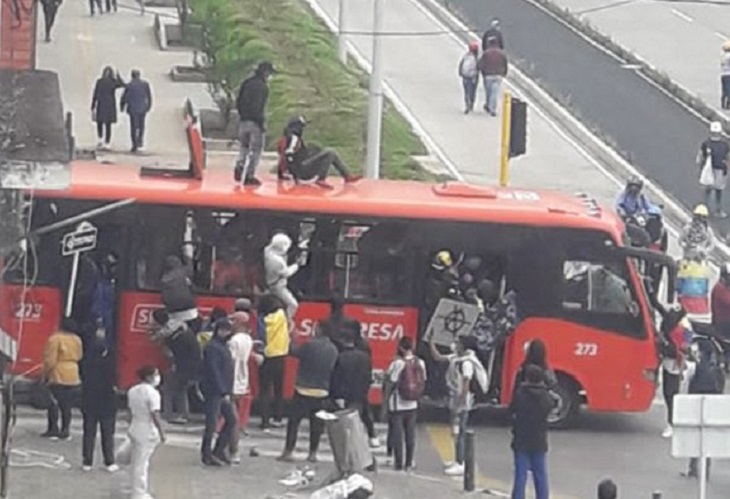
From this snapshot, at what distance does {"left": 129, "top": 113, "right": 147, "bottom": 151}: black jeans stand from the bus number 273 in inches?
539

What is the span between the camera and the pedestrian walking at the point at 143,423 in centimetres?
1983

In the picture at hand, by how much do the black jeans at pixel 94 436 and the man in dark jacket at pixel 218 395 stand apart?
966 millimetres

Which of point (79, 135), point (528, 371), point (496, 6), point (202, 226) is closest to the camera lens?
point (528, 371)

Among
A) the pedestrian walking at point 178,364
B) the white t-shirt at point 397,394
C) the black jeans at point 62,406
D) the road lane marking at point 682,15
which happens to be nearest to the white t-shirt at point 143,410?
the black jeans at point 62,406

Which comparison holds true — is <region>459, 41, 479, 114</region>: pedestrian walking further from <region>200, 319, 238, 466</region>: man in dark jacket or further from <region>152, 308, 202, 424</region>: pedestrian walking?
<region>200, 319, 238, 466</region>: man in dark jacket

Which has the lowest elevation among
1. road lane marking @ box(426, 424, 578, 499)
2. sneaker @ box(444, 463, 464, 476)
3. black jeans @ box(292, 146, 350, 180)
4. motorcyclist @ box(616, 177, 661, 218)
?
road lane marking @ box(426, 424, 578, 499)

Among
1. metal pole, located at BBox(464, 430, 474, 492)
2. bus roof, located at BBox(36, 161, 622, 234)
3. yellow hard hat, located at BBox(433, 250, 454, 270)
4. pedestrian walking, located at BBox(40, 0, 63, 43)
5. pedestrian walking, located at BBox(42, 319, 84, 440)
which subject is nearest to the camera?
metal pole, located at BBox(464, 430, 474, 492)

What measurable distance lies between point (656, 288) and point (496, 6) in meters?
31.3

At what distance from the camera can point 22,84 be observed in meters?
18.9

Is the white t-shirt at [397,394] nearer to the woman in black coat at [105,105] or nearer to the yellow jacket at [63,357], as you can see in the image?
the yellow jacket at [63,357]

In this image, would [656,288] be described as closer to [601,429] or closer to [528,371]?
[601,429]

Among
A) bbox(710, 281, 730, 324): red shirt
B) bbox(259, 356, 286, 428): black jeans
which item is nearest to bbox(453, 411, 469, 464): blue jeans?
bbox(259, 356, 286, 428): black jeans

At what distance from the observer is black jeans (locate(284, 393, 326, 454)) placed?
21.9 meters

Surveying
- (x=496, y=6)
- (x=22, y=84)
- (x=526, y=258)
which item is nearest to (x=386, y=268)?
(x=526, y=258)
